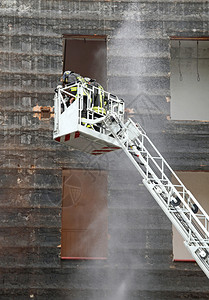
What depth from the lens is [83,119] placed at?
32.1 ft

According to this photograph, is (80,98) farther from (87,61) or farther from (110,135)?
(87,61)

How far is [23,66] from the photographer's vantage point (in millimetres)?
13266

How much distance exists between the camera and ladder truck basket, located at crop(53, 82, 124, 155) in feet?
32.2

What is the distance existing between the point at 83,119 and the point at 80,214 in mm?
9193

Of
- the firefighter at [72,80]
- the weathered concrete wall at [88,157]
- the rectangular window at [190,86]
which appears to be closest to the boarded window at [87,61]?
Answer: the rectangular window at [190,86]

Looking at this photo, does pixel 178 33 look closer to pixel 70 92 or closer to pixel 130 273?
pixel 70 92

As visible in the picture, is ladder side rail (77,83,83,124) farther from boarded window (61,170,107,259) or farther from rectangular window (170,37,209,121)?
boarded window (61,170,107,259)

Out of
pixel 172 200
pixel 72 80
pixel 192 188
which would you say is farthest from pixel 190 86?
pixel 172 200

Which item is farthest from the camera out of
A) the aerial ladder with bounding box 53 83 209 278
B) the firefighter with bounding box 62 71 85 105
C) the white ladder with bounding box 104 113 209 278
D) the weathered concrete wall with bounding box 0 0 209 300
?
the weathered concrete wall with bounding box 0 0 209 300

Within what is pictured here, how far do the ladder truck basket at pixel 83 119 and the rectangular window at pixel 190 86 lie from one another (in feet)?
20.3

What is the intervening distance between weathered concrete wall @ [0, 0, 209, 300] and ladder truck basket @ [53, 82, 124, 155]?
8.52 feet

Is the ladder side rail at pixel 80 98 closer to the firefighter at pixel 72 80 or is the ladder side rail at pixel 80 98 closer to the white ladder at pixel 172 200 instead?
the firefighter at pixel 72 80

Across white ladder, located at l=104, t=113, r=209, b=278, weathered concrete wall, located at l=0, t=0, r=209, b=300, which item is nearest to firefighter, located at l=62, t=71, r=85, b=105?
white ladder, located at l=104, t=113, r=209, b=278

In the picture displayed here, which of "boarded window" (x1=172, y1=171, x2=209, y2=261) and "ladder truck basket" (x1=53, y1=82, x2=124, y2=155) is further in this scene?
"boarded window" (x1=172, y1=171, x2=209, y2=261)
